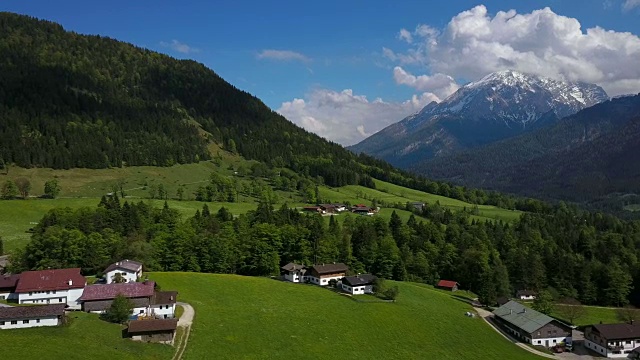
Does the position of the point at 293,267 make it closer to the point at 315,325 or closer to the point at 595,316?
the point at 315,325

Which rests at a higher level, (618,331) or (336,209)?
(336,209)

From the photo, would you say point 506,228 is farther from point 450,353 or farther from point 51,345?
point 51,345

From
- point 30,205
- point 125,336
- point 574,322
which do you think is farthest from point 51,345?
point 30,205

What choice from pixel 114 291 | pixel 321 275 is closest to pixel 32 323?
pixel 114 291

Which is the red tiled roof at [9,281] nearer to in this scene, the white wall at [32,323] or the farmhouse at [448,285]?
the white wall at [32,323]

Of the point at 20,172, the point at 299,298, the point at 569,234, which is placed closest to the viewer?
the point at 299,298

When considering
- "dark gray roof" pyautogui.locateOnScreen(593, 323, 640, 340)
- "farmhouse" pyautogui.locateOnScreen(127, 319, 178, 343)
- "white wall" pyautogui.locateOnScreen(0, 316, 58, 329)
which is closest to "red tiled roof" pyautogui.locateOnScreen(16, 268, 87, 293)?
"white wall" pyautogui.locateOnScreen(0, 316, 58, 329)
